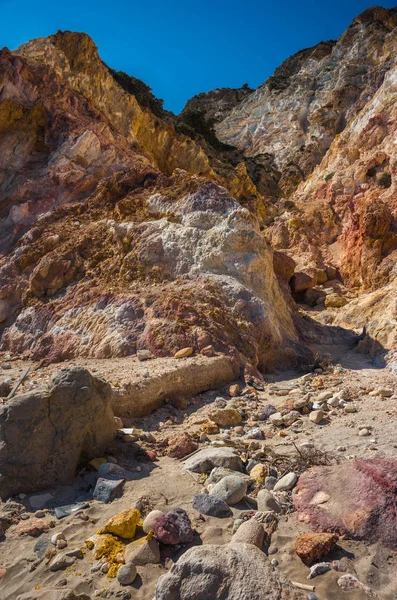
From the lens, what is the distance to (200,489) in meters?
3.30

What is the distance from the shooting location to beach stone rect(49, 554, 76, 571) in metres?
2.53

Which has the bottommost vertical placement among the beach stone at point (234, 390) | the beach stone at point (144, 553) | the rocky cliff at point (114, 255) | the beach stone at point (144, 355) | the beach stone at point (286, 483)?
the beach stone at point (144, 553)

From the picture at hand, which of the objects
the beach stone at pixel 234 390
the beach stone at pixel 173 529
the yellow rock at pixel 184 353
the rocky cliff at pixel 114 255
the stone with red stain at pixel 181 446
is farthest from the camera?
the rocky cliff at pixel 114 255

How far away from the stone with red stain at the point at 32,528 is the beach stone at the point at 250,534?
136cm

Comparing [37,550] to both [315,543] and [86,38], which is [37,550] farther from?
[86,38]

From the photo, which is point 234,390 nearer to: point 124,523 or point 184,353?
point 184,353

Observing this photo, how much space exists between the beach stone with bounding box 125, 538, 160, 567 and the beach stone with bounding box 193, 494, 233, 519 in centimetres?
46

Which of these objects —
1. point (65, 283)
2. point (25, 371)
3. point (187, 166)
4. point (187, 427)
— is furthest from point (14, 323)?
point (187, 166)

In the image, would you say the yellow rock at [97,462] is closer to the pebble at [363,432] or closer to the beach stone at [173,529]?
the beach stone at [173,529]

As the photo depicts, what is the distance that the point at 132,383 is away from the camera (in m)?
5.20

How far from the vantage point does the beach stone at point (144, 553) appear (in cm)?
252

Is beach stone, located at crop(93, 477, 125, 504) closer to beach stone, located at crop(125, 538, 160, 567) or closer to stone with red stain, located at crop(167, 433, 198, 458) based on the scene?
beach stone, located at crop(125, 538, 160, 567)

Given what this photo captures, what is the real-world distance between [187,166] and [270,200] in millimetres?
10643

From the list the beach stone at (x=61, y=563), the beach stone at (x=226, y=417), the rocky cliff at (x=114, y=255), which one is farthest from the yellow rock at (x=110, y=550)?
the rocky cliff at (x=114, y=255)
